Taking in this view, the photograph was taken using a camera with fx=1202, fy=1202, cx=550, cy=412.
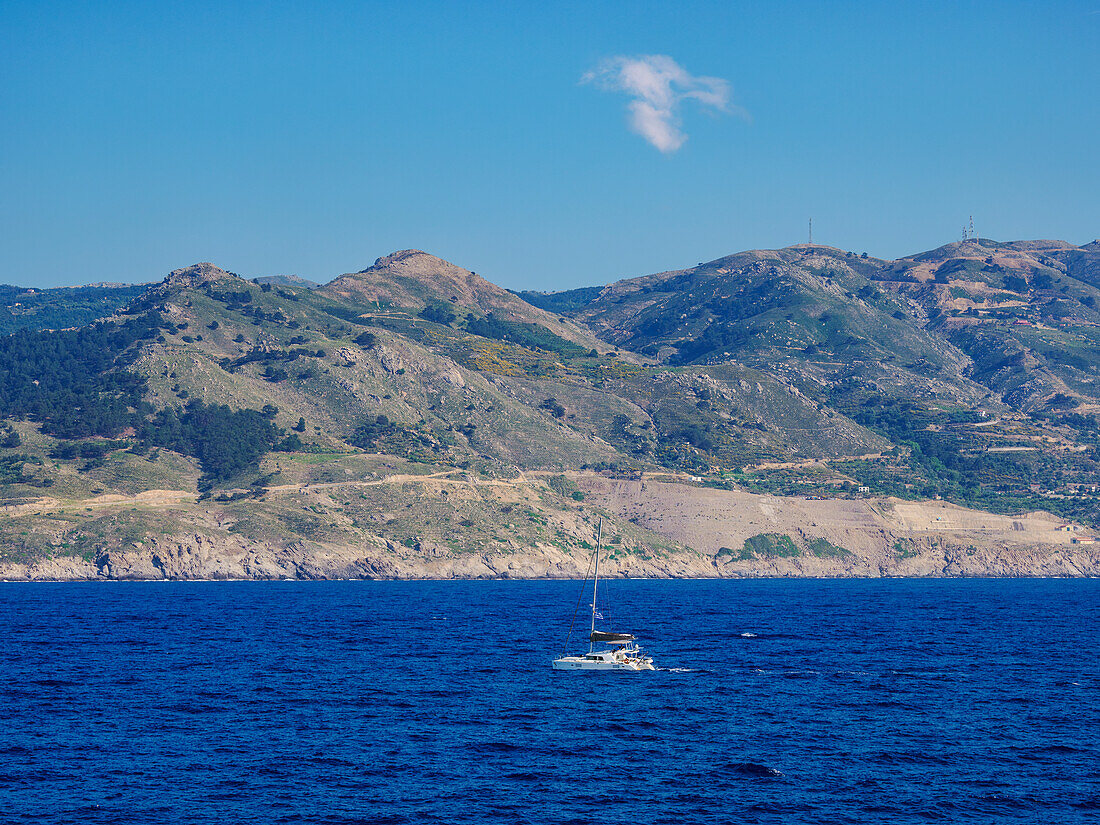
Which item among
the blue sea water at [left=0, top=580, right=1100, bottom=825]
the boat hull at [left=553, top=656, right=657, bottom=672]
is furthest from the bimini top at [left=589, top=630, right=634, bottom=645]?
the blue sea water at [left=0, top=580, right=1100, bottom=825]

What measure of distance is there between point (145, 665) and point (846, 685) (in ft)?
209

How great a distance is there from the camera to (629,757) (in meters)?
74.6

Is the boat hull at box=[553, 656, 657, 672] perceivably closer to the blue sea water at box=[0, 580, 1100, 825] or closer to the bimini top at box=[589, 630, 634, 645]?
the blue sea water at box=[0, 580, 1100, 825]

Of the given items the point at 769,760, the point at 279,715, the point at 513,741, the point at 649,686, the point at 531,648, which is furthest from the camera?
the point at 531,648

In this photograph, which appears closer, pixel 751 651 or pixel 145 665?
pixel 145 665

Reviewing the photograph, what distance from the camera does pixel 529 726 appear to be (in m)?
84.0

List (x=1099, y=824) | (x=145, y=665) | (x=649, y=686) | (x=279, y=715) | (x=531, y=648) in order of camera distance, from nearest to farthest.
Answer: (x=1099, y=824)
(x=279, y=715)
(x=649, y=686)
(x=145, y=665)
(x=531, y=648)

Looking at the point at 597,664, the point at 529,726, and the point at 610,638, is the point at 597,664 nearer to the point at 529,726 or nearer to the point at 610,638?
the point at 610,638

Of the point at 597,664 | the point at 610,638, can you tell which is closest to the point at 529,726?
the point at 597,664

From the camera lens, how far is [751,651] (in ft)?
415

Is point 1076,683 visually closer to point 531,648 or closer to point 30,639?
point 531,648

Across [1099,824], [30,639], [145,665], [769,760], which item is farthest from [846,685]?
[30,639]

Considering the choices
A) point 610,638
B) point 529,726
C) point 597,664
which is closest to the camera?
point 529,726

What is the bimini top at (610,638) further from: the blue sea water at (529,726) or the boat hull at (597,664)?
the blue sea water at (529,726)
